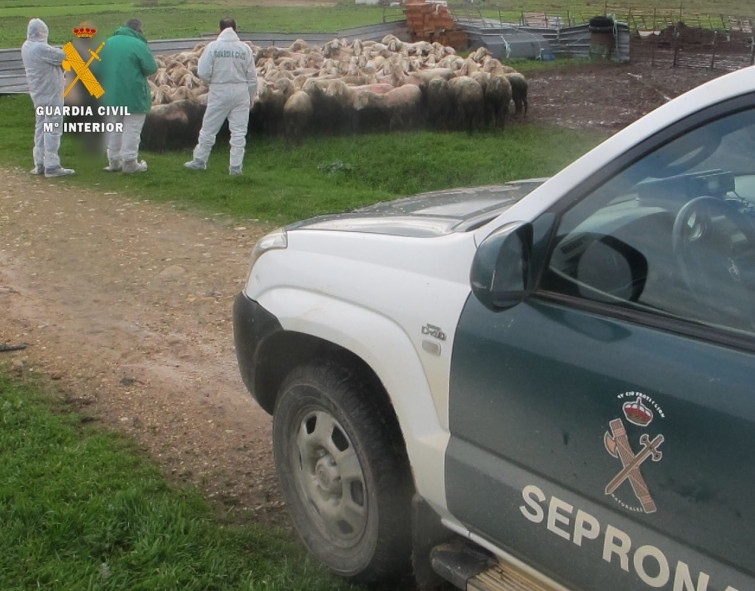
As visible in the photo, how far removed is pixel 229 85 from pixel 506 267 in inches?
385

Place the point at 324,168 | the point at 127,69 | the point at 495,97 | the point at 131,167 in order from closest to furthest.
Answer: 1. the point at 127,69
2. the point at 131,167
3. the point at 324,168
4. the point at 495,97

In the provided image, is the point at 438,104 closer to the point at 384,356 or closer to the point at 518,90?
the point at 518,90

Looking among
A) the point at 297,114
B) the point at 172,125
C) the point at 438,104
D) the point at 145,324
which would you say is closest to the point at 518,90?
the point at 438,104

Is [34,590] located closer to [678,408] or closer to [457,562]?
[457,562]

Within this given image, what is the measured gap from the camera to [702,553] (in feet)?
7.63

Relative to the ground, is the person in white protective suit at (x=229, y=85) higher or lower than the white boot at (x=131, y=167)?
higher

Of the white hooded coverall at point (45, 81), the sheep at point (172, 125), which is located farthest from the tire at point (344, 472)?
the sheep at point (172, 125)

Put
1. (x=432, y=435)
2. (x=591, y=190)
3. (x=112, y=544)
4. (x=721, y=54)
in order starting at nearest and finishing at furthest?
(x=591, y=190) < (x=432, y=435) < (x=112, y=544) < (x=721, y=54)

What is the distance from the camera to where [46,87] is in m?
12.2

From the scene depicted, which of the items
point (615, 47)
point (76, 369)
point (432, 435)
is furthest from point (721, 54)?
point (432, 435)

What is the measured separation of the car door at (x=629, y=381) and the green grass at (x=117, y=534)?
127cm

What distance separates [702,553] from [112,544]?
8.45ft

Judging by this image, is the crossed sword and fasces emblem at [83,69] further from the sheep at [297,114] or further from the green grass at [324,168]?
the sheep at [297,114]

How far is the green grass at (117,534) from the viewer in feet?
12.7
